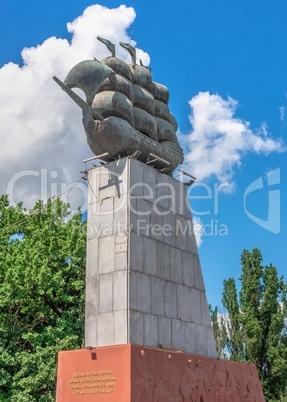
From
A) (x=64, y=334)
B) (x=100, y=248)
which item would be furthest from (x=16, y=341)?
(x=100, y=248)

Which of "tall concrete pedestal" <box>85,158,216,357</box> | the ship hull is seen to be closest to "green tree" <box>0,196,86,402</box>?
"tall concrete pedestal" <box>85,158,216,357</box>

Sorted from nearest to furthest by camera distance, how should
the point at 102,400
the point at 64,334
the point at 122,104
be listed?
the point at 102,400, the point at 122,104, the point at 64,334

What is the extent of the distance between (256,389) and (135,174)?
568 centimetres

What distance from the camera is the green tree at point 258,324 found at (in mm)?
20031

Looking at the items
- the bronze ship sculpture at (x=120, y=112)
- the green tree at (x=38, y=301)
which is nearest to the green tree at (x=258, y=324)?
the green tree at (x=38, y=301)

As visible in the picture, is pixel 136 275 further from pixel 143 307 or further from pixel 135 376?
pixel 135 376

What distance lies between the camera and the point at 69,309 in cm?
1812

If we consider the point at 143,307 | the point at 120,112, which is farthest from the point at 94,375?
the point at 120,112

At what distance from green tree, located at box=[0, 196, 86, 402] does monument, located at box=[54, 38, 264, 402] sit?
6.75m

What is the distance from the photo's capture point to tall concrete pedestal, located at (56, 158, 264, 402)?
29.7ft

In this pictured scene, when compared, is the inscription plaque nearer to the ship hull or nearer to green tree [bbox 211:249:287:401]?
the ship hull

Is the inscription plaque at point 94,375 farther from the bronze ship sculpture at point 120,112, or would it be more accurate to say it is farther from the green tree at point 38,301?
the green tree at point 38,301

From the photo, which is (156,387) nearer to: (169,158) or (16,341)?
(169,158)

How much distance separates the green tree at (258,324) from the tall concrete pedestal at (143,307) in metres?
8.82
